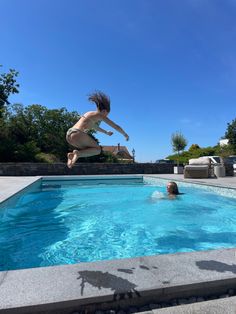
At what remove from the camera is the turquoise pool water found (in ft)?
13.2

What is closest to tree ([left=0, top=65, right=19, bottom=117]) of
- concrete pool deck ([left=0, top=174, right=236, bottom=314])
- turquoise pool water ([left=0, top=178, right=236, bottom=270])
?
turquoise pool water ([left=0, top=178, right=236, bottom=270])

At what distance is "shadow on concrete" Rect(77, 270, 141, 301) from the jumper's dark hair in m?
2.66

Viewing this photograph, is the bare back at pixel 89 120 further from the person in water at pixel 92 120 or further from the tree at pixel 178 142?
the tree at pixel 178 142

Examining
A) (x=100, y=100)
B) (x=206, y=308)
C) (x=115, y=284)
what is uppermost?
(x=100, y=100)

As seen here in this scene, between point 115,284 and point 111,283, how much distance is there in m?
0.03

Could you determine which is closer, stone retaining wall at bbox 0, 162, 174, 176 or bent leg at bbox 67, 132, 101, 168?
bent leg at bbox 67, 132, 101, 168

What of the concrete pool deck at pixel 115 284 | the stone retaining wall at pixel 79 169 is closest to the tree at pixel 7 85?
the stone retaining wall at pixel 79 169

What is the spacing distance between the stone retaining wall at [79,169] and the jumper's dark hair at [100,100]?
47.5ft

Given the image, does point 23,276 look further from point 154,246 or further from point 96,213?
point 96,213

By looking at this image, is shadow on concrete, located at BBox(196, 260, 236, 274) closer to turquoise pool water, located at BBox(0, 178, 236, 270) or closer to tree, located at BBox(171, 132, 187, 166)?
turquoise pool water, located at BBox(0, 178, 236, 270)

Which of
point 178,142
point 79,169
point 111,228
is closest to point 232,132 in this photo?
point 178,142

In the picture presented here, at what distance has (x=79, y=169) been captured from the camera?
18.8m

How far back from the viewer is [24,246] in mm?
4242

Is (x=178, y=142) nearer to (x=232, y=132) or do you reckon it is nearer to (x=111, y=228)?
(x=232, y=132)
